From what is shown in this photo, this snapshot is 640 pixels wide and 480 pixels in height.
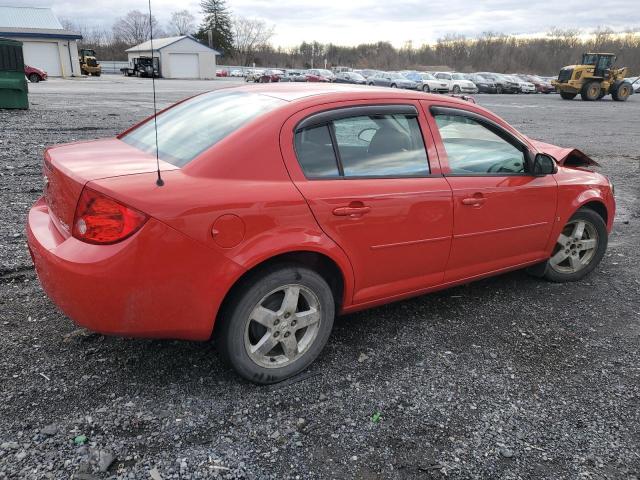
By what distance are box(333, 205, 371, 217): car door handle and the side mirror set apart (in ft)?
5.24

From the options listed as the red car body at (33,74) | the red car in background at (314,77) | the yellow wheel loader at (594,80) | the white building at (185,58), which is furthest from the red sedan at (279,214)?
the white building at (185,58)

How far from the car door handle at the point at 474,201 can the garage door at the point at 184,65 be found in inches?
2553

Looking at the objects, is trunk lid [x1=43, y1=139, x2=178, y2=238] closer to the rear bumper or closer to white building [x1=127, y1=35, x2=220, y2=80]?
the rear bumper

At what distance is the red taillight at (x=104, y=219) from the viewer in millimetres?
2334

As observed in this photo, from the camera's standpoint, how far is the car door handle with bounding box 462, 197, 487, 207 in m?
3.35

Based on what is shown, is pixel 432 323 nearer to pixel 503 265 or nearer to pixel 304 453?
pixel 503 265

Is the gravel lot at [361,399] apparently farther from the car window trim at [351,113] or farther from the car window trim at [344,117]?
the car window trim at [351,113]

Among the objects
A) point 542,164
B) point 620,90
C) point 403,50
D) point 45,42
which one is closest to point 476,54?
point 403,50

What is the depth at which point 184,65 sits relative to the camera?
62938mm

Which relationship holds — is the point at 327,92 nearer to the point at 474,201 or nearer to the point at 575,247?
the point at 474,201

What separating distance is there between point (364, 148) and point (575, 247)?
2.42 m

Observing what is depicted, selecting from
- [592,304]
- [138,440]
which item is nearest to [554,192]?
[592,304]

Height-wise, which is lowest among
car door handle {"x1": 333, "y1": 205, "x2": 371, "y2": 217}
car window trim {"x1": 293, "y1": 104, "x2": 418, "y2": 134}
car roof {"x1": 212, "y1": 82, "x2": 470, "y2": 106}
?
car door handle {"x1": 333, "y1": 205, "x2": 371, "y2": 217}

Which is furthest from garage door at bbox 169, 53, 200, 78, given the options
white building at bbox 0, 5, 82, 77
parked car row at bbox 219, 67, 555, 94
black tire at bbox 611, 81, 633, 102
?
black tire at bbox 611, 81, 633, 102
